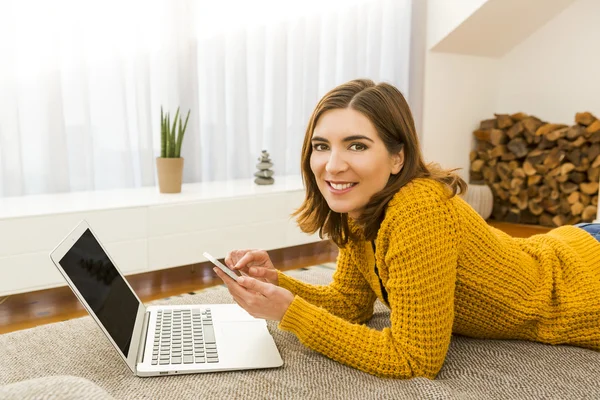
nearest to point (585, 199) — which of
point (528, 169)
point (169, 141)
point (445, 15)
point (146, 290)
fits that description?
point (528, 169)

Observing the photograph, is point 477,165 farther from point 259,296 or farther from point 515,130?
point 259,296

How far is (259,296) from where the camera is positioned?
3.90ft

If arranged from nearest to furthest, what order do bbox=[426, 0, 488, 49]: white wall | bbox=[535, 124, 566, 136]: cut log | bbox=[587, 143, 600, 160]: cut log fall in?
1. bbox=[587, 143, 600, 160]: cut log
2. bbox=[426, 0, 488, 49]: white wall
3. bbox=[535, 124, 566, 136]: cut log

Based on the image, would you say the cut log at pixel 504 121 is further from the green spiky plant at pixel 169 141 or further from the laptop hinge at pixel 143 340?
the laptop hinge at pixel 143 340

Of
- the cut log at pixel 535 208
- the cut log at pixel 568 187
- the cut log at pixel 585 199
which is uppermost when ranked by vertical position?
the cut log at pixel 568 187

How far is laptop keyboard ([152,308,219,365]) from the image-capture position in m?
1.18

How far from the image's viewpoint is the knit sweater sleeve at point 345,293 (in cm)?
148

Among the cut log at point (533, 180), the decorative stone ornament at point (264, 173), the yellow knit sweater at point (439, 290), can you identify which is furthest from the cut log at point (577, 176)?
the yellow knit sweater at point (439, 290)

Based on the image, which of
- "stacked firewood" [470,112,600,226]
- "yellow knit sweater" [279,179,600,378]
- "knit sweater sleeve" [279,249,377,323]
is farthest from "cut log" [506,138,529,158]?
"knit sweater sleeve" [279,249,377,323]

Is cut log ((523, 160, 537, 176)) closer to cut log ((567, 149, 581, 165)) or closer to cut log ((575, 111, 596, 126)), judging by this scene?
cut log ((567, 149, 581, 165))

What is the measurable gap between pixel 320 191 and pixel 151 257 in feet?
5.35

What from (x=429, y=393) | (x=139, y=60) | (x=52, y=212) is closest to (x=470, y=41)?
(x=139, y=60)

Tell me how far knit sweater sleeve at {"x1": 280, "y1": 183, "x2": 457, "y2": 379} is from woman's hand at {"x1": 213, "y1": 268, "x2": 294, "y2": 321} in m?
0.02

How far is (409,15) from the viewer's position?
4.46 m
